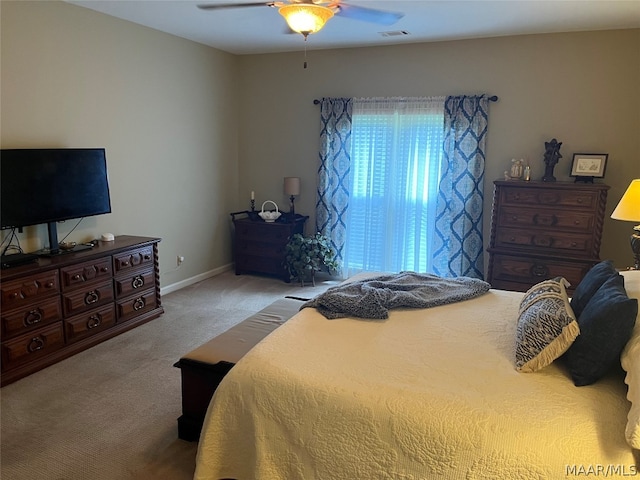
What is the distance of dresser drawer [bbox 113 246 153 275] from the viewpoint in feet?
12.4

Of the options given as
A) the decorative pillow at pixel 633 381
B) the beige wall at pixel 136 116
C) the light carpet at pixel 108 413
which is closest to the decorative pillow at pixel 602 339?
the decorative pillow at pixel 633 381

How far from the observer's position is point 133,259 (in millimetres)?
3922

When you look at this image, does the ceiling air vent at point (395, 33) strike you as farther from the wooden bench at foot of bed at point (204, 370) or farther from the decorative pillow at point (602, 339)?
the decorative pillow at point (602, 339)

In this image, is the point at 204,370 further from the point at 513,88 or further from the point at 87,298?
the point at 513,88

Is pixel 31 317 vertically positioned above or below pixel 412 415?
below

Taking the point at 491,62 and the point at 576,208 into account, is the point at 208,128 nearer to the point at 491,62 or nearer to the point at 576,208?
the point at 491,62

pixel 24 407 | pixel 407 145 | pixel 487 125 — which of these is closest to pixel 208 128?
pixel 407 145

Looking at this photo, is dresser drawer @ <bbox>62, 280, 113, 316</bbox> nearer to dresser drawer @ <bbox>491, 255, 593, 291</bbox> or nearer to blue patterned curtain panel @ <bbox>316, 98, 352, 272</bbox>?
blue patterned curtain panel @ <bbox>316, 98, 352, 272</bbox>

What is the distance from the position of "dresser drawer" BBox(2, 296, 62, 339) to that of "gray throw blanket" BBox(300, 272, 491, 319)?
1825mm

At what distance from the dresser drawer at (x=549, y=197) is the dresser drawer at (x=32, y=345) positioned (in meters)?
3.79

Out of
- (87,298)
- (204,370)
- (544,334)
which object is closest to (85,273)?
(87,298)

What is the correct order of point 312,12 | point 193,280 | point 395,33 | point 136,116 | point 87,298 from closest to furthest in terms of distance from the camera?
point 312,12 < point 87,298 < point 136,116 < point 395,33 < point 193,280

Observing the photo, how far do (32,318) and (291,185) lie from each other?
10.2 ft

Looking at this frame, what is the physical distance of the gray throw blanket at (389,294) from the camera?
100.0 inches
